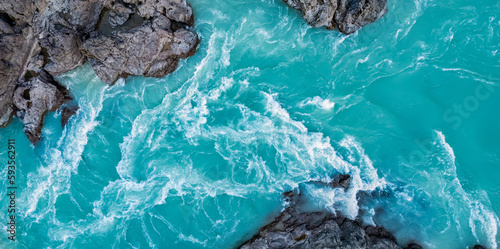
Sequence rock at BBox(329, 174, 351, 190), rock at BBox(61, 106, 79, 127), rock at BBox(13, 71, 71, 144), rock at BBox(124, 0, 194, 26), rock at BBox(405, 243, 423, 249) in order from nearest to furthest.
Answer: rock at BBox(405, 243, 423, 249)
rock at BBox(329, 174, 351, 190)
rock at BBox(124, 0, 194, 26)
rock at BBox(13, 71, 71, 144)
rock at BBox(61, 106, 79, 127)

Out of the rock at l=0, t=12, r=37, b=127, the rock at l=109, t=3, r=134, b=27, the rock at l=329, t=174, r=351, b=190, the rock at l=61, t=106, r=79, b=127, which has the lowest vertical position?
the rock at l=329, t=174, r=351, b=190

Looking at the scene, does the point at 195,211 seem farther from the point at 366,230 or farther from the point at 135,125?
the point at 366,230

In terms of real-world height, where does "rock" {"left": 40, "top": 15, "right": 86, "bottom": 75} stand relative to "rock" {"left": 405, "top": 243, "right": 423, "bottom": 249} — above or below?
above

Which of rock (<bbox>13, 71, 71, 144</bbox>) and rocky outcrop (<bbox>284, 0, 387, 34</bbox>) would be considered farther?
rock (<bbox>13, 71, 71, 144</bbox>)

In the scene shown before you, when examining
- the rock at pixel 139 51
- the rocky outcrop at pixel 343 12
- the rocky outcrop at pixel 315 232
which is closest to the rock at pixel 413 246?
the rocky outcrop at pixel 315 232

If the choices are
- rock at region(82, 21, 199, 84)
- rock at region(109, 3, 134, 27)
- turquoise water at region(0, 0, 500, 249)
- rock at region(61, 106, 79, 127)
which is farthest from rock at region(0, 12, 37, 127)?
rock at region(109, 3, 134, 27)

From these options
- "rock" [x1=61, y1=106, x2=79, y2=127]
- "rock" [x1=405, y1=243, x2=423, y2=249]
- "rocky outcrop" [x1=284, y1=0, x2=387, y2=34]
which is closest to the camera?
"rock" [x1=405, y1=243, x2=423, y2=249]

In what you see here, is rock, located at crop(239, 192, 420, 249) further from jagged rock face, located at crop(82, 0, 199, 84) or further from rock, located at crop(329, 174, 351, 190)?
jagged rock face, located at crop(82, 0, 199, 84)
